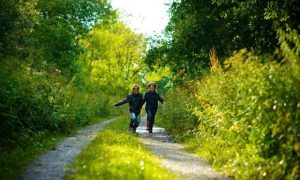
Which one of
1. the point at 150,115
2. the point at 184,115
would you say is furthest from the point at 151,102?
the point at 184,115

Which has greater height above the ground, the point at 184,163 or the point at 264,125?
the point at 264,125

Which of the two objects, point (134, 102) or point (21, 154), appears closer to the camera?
point (21, 154)

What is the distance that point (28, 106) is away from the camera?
43.4 feet

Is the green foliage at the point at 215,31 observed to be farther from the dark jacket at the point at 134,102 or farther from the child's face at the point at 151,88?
the dark jacket at the point at 134,102

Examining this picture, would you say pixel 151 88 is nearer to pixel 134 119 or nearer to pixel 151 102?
pixel 151 102

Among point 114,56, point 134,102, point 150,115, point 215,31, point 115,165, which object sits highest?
point 114,56

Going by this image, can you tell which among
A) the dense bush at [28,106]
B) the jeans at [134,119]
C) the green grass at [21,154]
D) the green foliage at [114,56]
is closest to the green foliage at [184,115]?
the jeans at [134,119]

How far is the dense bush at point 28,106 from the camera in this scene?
1146 centimetres

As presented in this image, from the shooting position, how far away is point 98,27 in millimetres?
54625

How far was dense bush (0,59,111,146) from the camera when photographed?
11458 mm

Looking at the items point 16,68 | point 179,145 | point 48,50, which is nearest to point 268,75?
point 179,145

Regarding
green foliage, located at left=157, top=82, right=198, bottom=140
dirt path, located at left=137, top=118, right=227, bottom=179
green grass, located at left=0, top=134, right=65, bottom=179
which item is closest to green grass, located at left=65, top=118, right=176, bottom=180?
dirt path, located at left=137, top=118, right=227, bottom=179

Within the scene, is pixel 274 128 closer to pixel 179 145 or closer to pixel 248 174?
pixel 248 174

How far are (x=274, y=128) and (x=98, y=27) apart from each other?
4847 cm
